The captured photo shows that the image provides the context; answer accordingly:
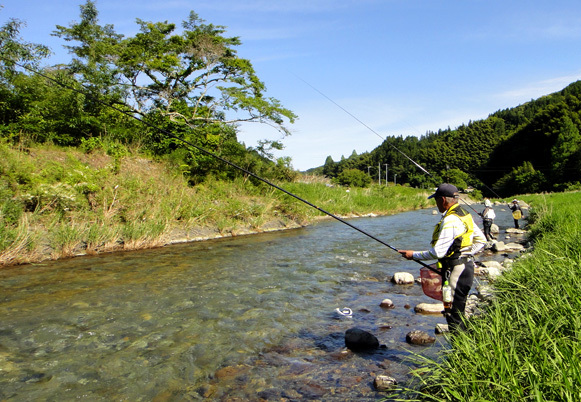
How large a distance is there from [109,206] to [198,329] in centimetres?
999

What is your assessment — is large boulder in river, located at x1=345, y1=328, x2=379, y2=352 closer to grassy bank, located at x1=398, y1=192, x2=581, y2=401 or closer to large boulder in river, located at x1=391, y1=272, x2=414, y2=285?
grassy bank, located at x1=398, y1=192, x2=581, y2=401

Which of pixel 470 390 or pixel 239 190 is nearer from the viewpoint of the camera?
pixel 470 390

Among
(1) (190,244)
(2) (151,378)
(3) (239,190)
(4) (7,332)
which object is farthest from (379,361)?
(3) (239,190)

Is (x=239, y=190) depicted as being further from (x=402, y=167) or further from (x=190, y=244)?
(x=402, y=167)

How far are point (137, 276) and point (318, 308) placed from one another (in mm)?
A: 4998

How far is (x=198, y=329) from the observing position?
648 centimetres

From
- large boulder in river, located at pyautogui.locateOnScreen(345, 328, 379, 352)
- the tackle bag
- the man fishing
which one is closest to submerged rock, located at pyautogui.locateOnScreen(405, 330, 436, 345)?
large boulder in river, located at pyautogui.locateOnScreen(345, 328, 379, 352)

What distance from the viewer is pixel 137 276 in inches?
388

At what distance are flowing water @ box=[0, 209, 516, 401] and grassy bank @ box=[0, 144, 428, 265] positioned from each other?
1037 mm

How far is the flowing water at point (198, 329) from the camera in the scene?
4660 mm

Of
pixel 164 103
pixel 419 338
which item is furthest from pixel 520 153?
pixel 419 338

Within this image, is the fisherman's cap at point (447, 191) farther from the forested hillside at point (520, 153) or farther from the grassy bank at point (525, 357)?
the forested hillside at point (520, 153)

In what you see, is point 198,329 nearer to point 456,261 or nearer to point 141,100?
point 456,261

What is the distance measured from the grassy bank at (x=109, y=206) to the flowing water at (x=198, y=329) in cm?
104
